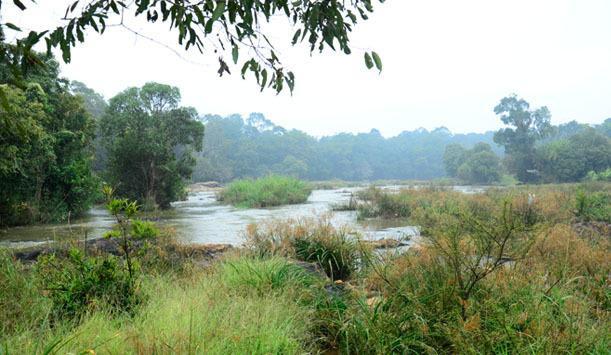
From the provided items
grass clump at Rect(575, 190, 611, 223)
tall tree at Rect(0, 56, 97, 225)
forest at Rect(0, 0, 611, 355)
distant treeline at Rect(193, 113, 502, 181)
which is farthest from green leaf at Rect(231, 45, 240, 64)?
distant treeline at Rect(193, 113, 502, 181)

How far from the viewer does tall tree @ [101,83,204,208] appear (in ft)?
73.2

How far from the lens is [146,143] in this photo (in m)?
22.2

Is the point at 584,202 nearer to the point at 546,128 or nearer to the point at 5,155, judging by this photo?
the point at 5,155

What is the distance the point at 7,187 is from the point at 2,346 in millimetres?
14382

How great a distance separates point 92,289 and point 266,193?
2167 cm

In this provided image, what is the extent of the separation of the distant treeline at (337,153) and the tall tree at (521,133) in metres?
1.34

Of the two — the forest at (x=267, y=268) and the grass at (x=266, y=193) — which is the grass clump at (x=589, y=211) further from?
the grass at (x=266, y=193)

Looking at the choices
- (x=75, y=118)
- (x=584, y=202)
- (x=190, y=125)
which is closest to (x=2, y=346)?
(x=584, y=202)

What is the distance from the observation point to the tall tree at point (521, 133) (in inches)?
2037

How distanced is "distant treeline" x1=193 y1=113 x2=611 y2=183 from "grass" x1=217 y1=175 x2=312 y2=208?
106ft

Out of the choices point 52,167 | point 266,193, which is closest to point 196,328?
point 52,167

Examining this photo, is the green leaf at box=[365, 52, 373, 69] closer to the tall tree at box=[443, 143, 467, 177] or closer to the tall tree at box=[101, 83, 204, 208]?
the tall tree at box=[101, 83, 204, 208]

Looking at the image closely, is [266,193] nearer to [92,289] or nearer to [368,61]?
[92,289]

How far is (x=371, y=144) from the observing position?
116688 mm
